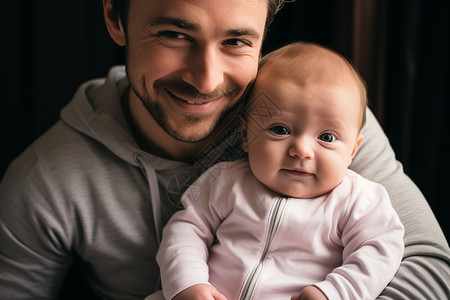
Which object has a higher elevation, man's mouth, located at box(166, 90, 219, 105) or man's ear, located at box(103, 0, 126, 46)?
man's ear, located at box(103, 0, 126, 46)

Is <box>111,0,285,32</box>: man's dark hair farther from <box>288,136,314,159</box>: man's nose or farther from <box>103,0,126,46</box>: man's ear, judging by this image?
<box>288,136,314,159</box>: man's nose

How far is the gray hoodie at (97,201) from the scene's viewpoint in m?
1.34

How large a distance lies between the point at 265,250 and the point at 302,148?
253mm

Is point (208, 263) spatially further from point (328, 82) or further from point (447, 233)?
point (447, 233)

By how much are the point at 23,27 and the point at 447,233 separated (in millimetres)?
1855

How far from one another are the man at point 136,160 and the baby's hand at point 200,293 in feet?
0.94

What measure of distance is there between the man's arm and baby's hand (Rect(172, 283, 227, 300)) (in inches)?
14.3

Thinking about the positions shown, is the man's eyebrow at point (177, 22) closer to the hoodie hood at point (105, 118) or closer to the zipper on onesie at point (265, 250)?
the hoodie hood at point (105, 118)

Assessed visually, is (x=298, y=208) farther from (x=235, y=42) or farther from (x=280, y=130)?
(x=235, y=42)

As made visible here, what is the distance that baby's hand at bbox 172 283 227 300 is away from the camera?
1.02 meters

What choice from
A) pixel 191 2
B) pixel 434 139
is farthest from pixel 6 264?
pixel 434 139

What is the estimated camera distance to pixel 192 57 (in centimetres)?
120

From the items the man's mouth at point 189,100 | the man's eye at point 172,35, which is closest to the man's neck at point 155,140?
the man's mouth at point 189,100

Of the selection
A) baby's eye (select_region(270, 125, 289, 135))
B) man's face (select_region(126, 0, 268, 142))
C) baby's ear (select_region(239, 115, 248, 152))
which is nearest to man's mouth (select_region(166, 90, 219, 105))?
man's face (select_region(126, 0, 268, 142))
